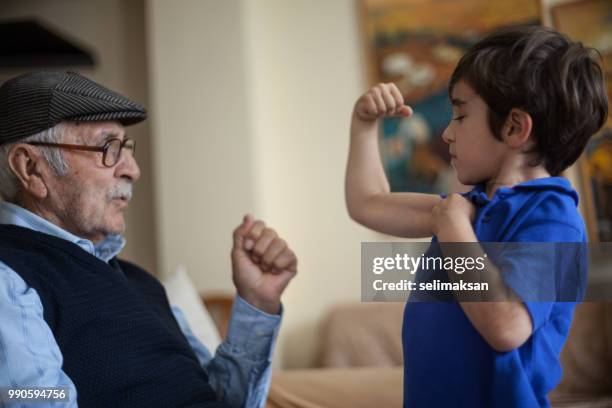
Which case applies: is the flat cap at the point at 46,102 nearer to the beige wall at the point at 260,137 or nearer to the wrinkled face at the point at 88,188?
the wrinkled face at the point at 88,188

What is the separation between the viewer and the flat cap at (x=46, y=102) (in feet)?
3.15

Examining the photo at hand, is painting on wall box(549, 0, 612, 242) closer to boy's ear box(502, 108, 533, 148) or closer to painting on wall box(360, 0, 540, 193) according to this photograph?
painting on wall box(360, 0, 540, 193)

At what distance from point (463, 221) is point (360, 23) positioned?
7.80 feet

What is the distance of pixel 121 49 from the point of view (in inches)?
127

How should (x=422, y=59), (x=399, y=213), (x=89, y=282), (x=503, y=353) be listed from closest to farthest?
(x=503, y=353), (x=399, y=213), (x=89, y=282), (x=422, y=59)

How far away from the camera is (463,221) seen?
63 centimetres

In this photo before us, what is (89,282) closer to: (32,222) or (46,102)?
(32,222)

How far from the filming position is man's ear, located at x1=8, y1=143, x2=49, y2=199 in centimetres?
100

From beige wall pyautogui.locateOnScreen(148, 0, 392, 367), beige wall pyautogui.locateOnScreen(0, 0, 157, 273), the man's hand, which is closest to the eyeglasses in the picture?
the man's hand

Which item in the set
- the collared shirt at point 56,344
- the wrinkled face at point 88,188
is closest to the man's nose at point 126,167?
the wrinkled face at point 88,188

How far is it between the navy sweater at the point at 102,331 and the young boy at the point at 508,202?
1.33 ft

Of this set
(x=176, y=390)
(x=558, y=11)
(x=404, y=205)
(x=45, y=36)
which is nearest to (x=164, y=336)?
(x=176, y=390)

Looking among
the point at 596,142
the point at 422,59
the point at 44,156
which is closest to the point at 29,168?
the point at 44,156

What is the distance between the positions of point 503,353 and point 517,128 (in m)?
0.25
